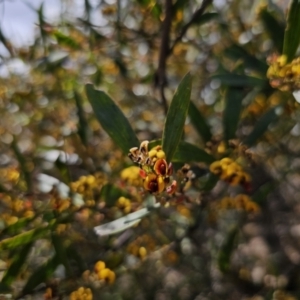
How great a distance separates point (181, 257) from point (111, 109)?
40.4 inches

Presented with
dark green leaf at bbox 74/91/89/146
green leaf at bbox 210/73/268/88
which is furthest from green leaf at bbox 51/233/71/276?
green leaf at bbox 210/73/268/88

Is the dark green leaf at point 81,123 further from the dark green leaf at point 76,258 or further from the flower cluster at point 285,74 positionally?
the flower cluster at point 285,74

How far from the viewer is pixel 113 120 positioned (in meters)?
1.00

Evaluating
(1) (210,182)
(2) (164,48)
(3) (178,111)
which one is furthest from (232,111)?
(3) (178,111)

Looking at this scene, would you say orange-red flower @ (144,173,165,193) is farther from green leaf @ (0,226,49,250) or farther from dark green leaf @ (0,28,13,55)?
dark green leaf @ (0,28,13,55)

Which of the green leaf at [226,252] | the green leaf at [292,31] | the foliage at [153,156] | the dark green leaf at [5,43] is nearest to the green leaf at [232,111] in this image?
the foliage at [153,156]

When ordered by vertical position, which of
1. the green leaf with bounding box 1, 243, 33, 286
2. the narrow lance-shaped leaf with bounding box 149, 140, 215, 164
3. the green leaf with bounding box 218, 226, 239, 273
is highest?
the narrow lance-shaped leaf with bounding box 149, 140, 215, 164

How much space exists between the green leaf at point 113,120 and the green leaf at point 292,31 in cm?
35

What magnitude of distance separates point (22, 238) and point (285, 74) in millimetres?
620

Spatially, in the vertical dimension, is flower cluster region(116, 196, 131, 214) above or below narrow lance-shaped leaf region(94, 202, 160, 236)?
below

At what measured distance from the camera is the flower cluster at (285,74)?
3.30ft

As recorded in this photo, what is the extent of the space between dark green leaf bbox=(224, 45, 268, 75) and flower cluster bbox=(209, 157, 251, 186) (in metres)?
0.31

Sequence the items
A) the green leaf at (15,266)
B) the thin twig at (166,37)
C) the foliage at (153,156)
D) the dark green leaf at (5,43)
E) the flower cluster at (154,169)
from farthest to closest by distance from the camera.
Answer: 1. the dark green leaf at (5,43)
2. the thin twig at (166,37)
3. the green leaf at (15,266)
4. the foliage at (153,156)
5. the flower cluster at (154,169)

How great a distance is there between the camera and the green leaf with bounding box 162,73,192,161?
85 cm
